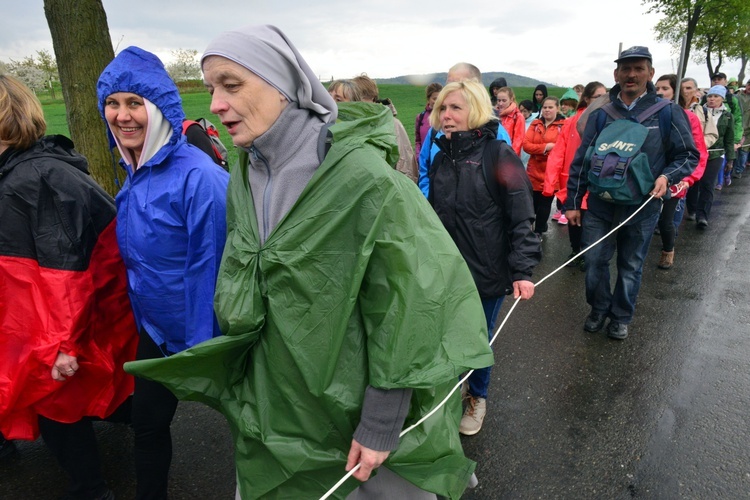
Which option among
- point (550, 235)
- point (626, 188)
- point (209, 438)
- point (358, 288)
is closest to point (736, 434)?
point (626, 188)

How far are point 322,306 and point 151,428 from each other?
1.37 meters

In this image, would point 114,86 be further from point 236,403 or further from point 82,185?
point 236,403

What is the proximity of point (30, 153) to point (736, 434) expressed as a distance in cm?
404

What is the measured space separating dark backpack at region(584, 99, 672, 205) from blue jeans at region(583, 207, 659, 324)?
0.92 feet

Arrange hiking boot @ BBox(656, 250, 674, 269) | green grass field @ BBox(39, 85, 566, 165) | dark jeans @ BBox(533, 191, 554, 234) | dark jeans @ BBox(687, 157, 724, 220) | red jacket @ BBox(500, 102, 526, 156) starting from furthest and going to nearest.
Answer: green grass field @ BBox(39, 85, 566, 165), dark jeans @ BBox(687, 157, 724, 220), dark jeans @ BBox(533, 191, 554, 234), red jacket @ BBox(500, 102, 526, 156), hiking boot @ BBox(656, 250, 674, 269)

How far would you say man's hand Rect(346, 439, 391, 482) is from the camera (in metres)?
1.47

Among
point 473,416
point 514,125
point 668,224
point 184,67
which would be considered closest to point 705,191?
point 668,224

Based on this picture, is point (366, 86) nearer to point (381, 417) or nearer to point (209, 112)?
point (381, 417)

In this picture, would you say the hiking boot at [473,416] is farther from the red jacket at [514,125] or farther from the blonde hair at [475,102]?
the red jacket at [514,125]

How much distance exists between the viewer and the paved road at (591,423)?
106 inches

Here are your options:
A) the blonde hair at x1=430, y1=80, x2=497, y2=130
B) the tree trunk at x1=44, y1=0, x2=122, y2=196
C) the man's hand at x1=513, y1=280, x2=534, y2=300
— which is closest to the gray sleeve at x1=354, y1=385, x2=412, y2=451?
the man's hand at x1=513, y1=280, x2=534, y2=300

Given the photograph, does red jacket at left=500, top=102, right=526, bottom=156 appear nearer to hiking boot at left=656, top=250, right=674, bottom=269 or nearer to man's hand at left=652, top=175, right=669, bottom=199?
hiking boot at left=656, top=250, right=674, bottom=269

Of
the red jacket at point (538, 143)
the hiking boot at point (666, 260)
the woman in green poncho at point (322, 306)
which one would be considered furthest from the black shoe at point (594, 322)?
the woman in green poncho at point (322, 306)

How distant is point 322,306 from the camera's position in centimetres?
141
